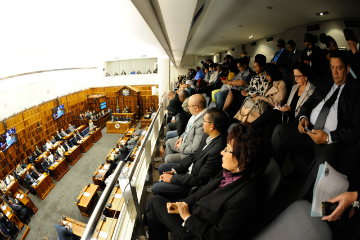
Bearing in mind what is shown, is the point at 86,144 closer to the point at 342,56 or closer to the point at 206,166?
the point at 206,166

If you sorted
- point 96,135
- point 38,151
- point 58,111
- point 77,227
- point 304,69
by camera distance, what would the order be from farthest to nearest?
1. point 96,135
2. point 58,111
3. point 38,151
4. point 77,227
5. point 304,69

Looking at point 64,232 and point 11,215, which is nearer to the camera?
point 64,232

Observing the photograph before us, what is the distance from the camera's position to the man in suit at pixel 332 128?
1.50 m

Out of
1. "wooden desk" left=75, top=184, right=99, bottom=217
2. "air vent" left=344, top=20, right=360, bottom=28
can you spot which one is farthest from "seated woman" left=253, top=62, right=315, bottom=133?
"wooden desk" left=75, top=184, right=99, bottom=217

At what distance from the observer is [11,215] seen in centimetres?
528

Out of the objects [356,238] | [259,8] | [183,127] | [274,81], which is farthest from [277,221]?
[259,8]

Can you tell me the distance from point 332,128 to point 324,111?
0.58ft

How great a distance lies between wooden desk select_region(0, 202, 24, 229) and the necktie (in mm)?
7609

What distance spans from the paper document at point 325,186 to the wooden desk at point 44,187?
26.5 feet

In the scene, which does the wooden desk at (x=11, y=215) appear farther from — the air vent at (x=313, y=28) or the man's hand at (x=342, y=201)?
the air vent at (x=313, y=28)

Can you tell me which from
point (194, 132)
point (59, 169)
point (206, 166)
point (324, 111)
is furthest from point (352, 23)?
point (59, 169)

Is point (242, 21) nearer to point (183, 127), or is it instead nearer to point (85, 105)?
point (183, 127)

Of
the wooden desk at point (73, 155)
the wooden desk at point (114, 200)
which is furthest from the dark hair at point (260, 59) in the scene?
the wooden desk at point (73, 155)

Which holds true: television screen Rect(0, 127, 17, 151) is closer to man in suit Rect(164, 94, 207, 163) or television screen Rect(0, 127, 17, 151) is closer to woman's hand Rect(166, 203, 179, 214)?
man in suit Rect(164, 94, 207, 163)
